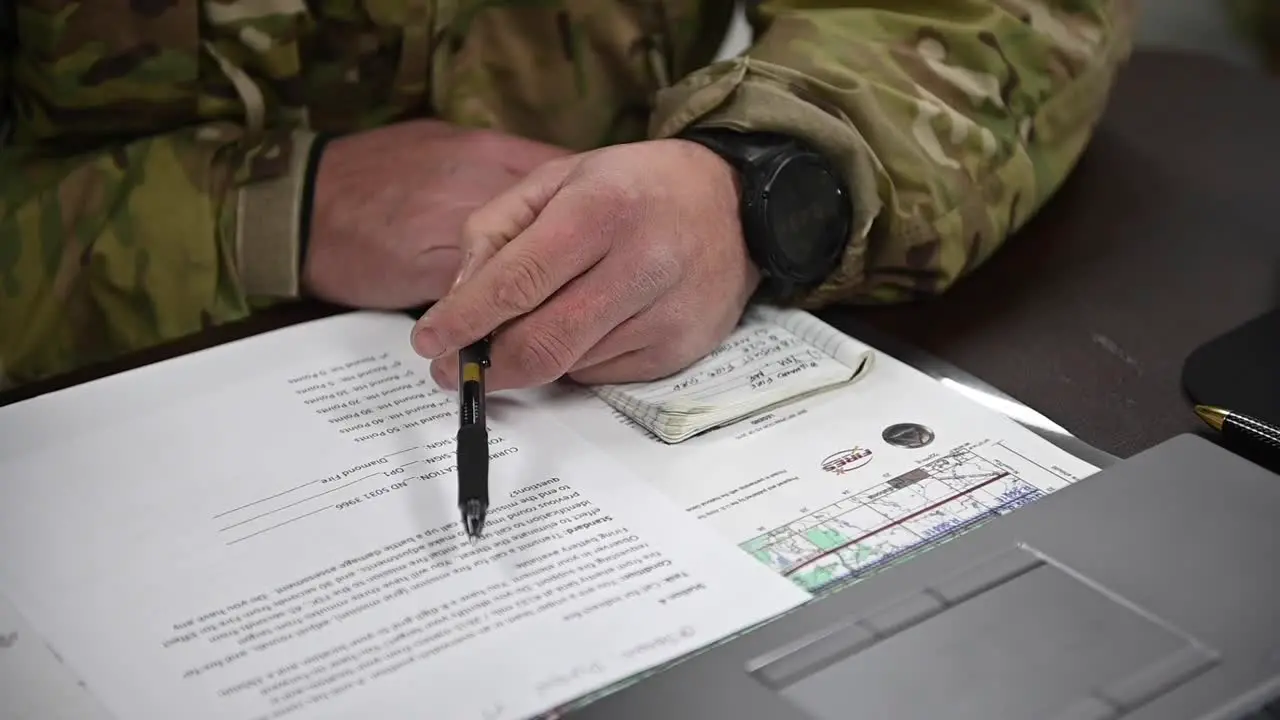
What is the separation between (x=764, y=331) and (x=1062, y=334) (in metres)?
0.18

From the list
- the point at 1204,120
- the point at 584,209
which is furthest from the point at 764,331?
the point at 1204,120

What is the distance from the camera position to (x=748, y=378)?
2.35 feet

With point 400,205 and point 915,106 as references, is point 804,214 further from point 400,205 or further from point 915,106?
point 400,205

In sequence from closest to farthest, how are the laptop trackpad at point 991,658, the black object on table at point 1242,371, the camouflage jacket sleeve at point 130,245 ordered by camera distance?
the laptop trackpad at point 991,658, the black object on table at point 1242,371, the camouflage jacket sleeve at point 130,245

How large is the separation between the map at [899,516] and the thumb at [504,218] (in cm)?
21

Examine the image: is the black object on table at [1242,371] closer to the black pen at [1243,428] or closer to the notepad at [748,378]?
the black pen at [1243,428]

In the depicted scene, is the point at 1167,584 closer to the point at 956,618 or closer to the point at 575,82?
the point at 956,618

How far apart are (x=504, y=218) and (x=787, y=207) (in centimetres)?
17

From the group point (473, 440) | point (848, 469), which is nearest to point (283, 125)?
point (473, 440)

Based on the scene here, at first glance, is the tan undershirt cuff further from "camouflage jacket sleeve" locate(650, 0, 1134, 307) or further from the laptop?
the laptop

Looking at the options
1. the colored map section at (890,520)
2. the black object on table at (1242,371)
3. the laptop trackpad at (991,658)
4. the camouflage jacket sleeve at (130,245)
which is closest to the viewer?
the laptop trackpad at (991,658)

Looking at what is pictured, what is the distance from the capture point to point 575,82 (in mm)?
932

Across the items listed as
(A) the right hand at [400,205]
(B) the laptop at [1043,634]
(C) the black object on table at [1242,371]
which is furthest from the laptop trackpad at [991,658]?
(A) the right hand at [400,205]

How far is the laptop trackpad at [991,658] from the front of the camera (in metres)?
0.47
